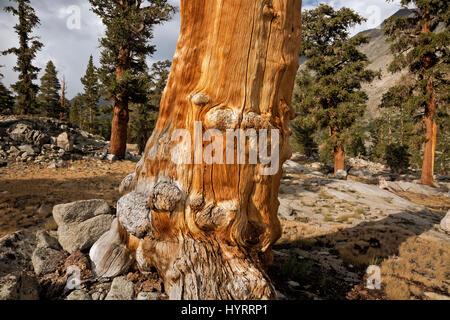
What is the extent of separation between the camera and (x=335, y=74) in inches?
640

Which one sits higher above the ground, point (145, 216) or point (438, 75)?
point (438, 75)

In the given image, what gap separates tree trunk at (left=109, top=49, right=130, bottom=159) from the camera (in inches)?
509

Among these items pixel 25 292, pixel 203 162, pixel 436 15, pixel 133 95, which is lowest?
pixel 25 292

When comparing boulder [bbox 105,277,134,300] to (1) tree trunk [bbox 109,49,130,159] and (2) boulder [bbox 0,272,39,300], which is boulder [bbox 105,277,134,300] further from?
(1) tree trunk [bbox 109,49,130,159]

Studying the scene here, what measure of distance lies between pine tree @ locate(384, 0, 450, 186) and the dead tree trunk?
60.4 ft

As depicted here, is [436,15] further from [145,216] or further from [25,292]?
[25,292]

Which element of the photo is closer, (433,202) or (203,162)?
(203,162)

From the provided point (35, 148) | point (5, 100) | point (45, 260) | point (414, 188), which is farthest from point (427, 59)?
point (5, 100)

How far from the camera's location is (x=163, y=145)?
107 inches

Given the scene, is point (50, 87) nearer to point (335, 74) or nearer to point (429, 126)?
point (335, 74)

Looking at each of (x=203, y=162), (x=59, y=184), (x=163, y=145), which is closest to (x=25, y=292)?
(x=163, y=145)

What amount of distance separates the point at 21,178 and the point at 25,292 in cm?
904

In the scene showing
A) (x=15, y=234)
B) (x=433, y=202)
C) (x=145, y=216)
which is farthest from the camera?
(x=433, y=202)

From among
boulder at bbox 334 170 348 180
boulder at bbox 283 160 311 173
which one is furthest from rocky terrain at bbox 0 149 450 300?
boulder at bbox 283 160 311 173
